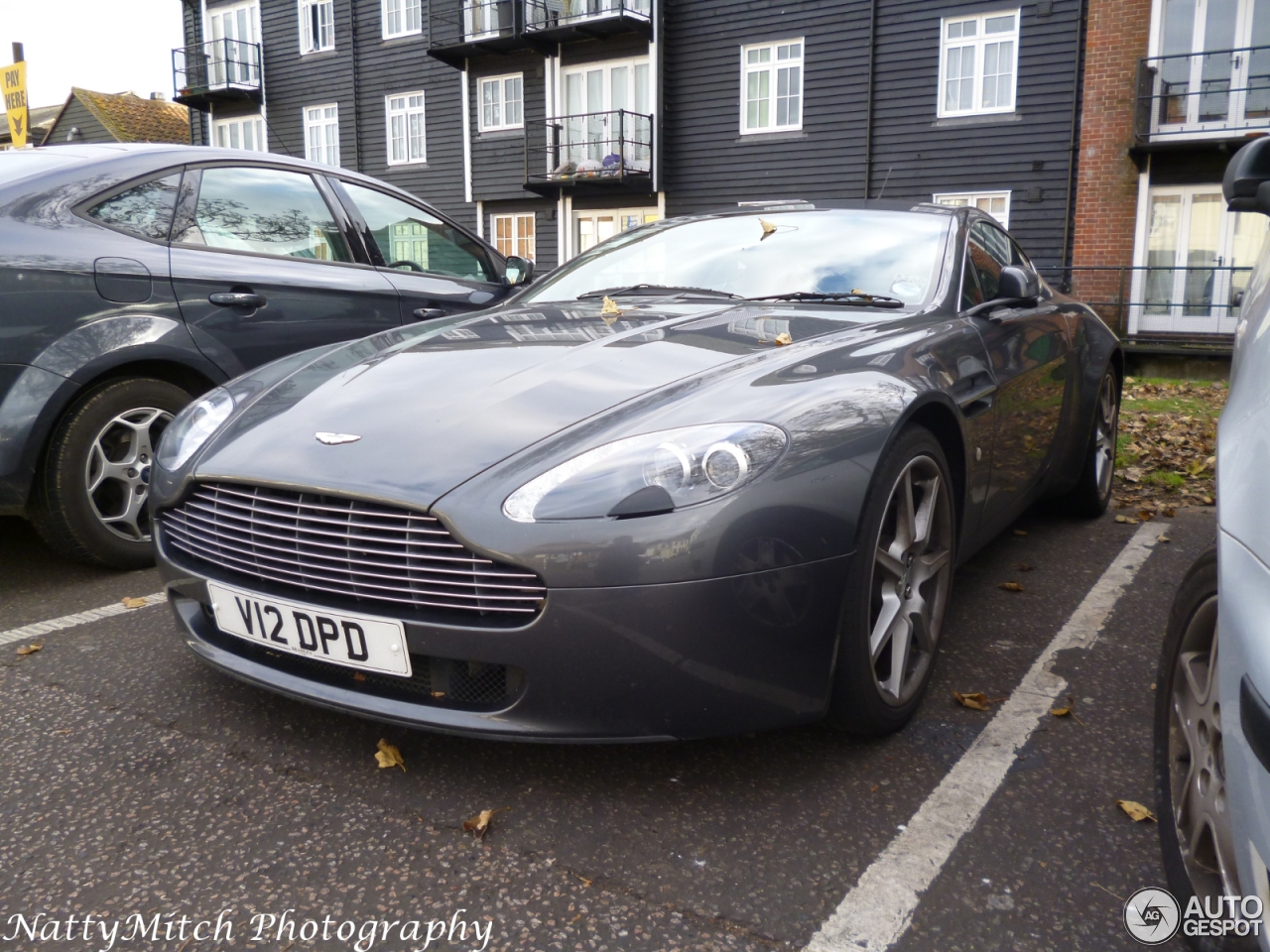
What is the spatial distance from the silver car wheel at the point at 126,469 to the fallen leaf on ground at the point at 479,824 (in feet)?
7.16

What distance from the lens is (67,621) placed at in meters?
3.29

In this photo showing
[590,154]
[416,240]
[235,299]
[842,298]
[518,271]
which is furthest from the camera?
[590,154]

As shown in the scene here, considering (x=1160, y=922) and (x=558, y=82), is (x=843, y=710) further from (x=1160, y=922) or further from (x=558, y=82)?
(x=558, y=82)

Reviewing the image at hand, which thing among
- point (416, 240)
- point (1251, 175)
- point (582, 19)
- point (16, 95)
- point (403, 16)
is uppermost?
point (403, 16)

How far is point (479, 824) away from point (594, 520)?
0.67 m

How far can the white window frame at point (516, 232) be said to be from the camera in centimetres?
2058

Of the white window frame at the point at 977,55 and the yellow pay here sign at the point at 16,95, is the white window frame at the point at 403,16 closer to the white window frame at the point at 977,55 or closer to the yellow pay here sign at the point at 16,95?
the white window frame at the point at 977,55

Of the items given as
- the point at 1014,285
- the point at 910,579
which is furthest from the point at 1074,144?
the point at 910,579

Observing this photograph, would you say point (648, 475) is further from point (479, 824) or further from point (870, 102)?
point (870, 102)

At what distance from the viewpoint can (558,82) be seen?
19672 mm

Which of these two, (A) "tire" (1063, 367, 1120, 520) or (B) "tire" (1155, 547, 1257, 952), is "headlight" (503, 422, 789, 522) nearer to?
(B) "tire" (1155, 547, 1257, 952)

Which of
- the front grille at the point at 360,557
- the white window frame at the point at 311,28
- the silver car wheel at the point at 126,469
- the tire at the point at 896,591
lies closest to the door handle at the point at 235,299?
the silver car wheel at the point at 126,469

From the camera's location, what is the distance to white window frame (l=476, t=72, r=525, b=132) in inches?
797

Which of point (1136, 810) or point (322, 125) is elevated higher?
point (322, 125)
